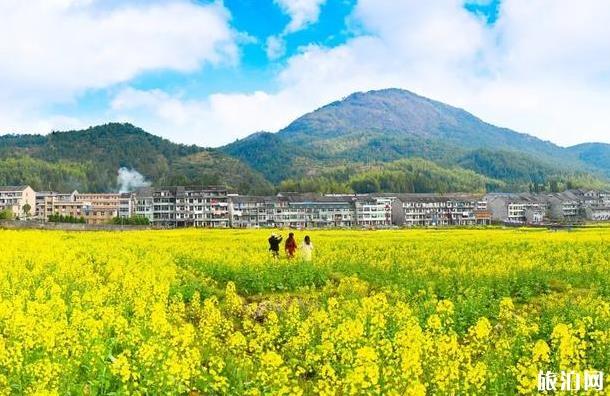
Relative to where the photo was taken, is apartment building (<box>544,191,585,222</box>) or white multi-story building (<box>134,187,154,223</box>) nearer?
white multi-story building (<box>134,187,154,223</box>)

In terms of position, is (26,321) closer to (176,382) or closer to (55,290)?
(176,382)

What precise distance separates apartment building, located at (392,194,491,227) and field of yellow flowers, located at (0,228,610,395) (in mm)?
127173

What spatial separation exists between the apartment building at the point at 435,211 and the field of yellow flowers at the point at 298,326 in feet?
417

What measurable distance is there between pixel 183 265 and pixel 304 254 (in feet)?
18.4

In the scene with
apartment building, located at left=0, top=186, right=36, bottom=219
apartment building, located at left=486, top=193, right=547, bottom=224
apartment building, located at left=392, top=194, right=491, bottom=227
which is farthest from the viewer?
apartment building, located at left=486, top=193, right=547, bottom=224

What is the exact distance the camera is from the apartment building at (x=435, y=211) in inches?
6196

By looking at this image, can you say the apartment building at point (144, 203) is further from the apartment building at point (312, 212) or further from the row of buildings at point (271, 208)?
the apartment building at point (312, 212)

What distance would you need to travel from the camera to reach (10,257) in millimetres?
27688

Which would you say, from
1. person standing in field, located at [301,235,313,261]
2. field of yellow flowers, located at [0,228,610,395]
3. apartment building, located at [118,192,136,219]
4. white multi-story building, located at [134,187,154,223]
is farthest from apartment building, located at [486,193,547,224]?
person standing in field, located at [301,235,313,261]

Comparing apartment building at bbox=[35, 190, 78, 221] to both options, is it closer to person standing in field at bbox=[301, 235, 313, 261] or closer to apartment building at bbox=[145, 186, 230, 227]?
apartment building at bbox=[145, 186, 230, 227]

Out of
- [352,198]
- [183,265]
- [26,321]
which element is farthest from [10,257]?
[352,198]

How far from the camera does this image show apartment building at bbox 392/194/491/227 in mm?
157375

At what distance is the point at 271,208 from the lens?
486 feet

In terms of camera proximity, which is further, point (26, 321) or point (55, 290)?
point (55, 290)
